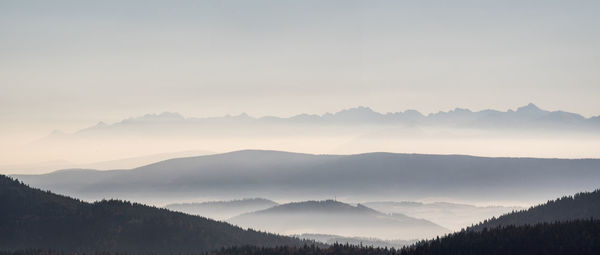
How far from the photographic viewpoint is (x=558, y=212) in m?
135

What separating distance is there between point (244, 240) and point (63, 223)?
85.8ft

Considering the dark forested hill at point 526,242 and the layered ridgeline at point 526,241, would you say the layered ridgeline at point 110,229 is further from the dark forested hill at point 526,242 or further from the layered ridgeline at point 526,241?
the dark forested hill at point 526,242

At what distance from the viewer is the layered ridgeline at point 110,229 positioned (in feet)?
434

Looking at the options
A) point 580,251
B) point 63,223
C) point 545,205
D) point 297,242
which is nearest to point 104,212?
point 63,223

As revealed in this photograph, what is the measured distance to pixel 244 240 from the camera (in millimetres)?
135125

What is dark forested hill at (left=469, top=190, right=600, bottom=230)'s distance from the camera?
431ft

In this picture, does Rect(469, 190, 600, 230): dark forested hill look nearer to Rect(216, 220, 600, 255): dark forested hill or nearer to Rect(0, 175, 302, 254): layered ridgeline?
Rect(0, 175, 302, 254): layered ridgeline

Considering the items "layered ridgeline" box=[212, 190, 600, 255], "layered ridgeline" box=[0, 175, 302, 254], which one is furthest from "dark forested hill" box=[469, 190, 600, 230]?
"layered ridgeline" box=[212, 190, 600, 255]

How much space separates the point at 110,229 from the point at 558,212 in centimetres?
6065

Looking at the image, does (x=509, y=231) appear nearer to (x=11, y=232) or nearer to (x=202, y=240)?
(x=202, y=240)

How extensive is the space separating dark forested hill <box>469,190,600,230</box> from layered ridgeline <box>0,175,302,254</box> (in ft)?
96.5

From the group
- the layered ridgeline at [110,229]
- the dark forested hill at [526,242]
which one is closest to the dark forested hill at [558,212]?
the layered ridgeline at [110,229]

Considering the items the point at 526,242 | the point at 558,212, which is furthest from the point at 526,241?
the point at 558,212

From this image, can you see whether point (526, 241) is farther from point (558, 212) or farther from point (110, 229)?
point (110, 229)
